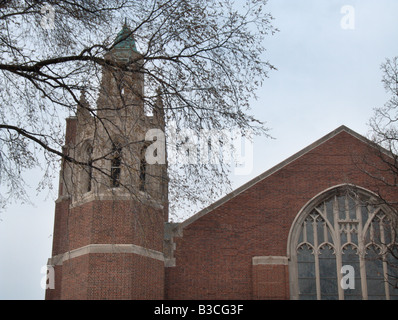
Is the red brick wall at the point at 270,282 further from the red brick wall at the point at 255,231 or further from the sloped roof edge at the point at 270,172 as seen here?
the sloped roof edge at the point at 270,172

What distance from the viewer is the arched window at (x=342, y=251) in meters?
21.9

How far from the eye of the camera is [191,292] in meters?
21.6

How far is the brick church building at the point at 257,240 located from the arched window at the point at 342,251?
0.10ft

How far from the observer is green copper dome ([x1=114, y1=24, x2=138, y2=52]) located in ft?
39.4

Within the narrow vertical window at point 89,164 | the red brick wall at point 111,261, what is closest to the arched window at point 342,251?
the red brick wall at point 111,261

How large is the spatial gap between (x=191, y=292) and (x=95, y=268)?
3.10 metres

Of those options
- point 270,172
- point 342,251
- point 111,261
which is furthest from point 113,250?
point 342,251

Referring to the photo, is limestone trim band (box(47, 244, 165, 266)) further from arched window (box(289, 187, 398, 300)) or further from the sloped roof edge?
arched window (box(289, 187, 398, 300))

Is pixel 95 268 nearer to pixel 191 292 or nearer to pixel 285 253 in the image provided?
pixel 191 292

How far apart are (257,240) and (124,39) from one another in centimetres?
1158

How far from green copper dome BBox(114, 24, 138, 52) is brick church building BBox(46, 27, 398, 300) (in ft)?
27.0

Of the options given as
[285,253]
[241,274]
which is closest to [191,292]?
[241,274]

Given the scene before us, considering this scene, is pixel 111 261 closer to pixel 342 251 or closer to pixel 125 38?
pixel 342 251

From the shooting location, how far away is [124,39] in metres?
12.0
